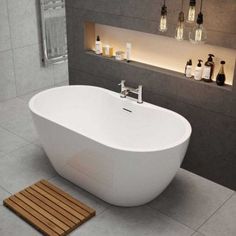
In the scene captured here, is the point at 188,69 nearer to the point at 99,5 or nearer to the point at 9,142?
the point at 99,5

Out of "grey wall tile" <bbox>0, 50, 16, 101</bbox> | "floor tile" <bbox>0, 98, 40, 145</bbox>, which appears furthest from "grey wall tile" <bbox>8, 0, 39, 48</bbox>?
"floor tile" <bbox>0, 98, 40, 145</bbox>

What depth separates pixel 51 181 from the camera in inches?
134

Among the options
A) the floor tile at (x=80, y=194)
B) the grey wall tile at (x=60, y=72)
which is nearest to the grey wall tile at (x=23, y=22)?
the grey wall tile at (x=60, y=72)

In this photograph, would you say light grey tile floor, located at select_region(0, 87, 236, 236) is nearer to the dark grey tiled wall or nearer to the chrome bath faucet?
→ the dark grey tiled wall

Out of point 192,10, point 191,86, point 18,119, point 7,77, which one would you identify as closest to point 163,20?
point 192,10

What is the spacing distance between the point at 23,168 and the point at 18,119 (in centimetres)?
106

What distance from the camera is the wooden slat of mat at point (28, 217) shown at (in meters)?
2.79

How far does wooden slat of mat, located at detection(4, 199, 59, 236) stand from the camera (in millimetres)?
2787

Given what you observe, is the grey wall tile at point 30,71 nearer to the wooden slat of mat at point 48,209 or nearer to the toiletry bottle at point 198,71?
the wooden slat of mat at point 48,209

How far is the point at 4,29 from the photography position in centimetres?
465

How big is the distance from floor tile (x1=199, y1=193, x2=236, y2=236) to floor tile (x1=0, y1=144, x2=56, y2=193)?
1427 mm

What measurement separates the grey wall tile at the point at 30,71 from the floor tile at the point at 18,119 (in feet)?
0.80

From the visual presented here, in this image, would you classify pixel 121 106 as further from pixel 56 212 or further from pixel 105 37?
pixel 56 212

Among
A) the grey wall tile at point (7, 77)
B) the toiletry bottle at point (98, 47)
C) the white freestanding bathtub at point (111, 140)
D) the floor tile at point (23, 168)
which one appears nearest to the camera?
the white freestanding bathtub at point (111, 140)
